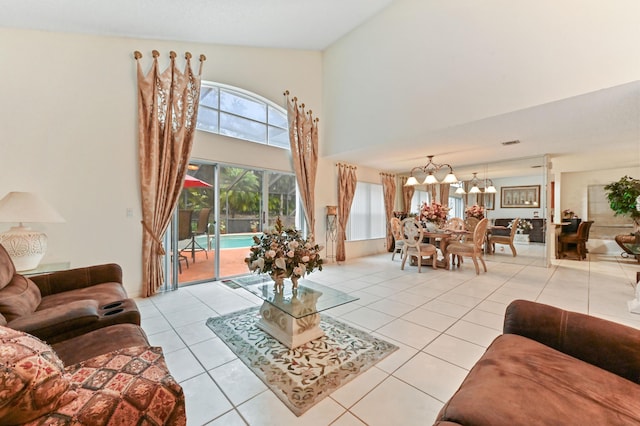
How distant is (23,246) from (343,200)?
5.12 m

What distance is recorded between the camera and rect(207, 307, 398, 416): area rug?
1715 millimetres

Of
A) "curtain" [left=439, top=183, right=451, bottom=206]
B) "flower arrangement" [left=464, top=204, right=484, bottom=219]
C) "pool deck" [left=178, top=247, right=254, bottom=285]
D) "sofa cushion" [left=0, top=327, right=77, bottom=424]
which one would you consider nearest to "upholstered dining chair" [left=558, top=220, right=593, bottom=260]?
"flower arrangement" [left=464, top=204, right=484, bottom=219]

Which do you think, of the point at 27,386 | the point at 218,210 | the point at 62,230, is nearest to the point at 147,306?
the point at 62,230

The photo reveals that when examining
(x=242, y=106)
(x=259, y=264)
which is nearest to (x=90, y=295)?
(x=259, y=264)

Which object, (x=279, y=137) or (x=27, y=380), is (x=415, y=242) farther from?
(x=27, y=380)

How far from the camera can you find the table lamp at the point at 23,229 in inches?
93.0

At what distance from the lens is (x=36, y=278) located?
7.34 ft

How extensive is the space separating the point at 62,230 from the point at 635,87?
6.72m

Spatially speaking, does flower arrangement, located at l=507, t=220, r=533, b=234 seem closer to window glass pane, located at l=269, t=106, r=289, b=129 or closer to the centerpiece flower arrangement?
window glass pane, located at l=269, t=106, r=289, b=129

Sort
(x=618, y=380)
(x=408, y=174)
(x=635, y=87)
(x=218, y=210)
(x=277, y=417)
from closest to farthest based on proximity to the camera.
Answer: (x=618, y=380) < (x=277, y=417) < (x=635, y=87) < (x=218, y=210) < (x=408, y=174)

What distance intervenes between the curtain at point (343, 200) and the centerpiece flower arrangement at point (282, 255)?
3593 mm

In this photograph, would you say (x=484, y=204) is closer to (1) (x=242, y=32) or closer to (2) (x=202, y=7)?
(1) (x=242, y=32)

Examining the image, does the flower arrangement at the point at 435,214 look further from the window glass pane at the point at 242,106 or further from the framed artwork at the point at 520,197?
the window glass pane at the point at 242,106

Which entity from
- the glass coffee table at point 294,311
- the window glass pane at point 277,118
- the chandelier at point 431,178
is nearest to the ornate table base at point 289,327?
the glass coffee table at point 294,311
